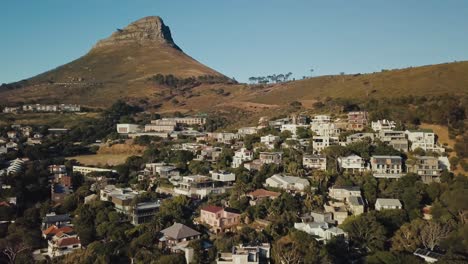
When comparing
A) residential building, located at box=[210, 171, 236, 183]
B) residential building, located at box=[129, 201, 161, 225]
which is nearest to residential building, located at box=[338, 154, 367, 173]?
residential building, located at box=[210, 171, 236, 183]

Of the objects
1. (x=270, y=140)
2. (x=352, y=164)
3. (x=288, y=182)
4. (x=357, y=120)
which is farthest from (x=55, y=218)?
(x=357, y=120)

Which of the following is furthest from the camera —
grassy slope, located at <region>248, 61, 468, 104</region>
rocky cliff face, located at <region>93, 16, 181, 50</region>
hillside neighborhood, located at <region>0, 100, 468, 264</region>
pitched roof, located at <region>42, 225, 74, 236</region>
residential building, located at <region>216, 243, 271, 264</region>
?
rocky cliff face, located at <region>93, 16, 181, 50</region>

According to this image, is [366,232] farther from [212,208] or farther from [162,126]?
[162,126]

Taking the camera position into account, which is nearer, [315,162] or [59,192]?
[315,162]

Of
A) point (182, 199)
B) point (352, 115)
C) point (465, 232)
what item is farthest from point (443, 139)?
point (182, 199)

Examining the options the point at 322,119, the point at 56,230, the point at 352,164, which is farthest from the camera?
the point at 322,119

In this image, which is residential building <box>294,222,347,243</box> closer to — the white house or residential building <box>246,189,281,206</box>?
residential building <box>246,189,281,206</box>
